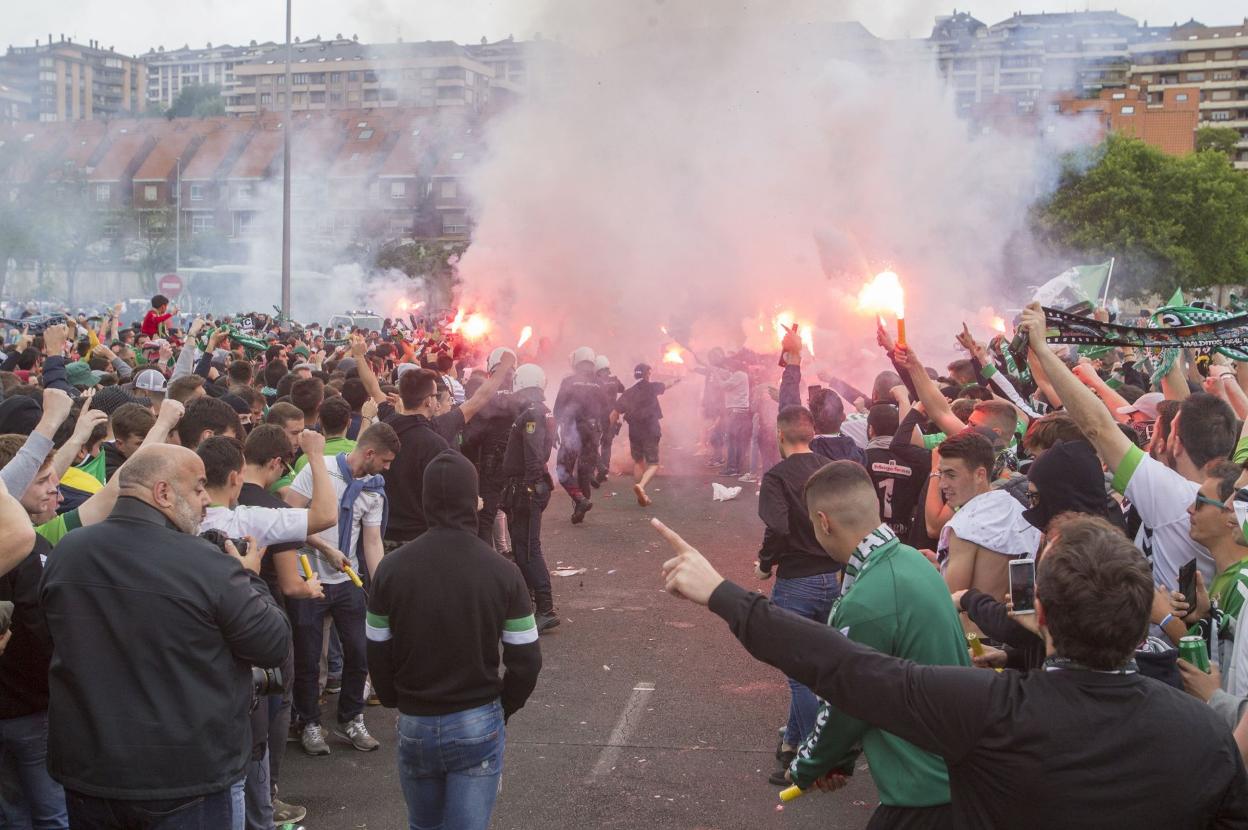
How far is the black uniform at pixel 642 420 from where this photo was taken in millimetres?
14039

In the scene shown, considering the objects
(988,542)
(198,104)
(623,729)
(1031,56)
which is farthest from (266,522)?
(198,104)

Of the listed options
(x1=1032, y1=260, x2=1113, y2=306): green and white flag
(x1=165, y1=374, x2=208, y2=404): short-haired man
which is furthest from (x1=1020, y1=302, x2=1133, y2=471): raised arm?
(x1=1032, y1=260, x2=1113, y2=306): green and white flag

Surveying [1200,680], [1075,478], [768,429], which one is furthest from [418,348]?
[1200,680]

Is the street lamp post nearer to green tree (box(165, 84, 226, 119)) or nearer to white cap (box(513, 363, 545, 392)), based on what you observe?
white cap (box(513, 363, 545, 392))

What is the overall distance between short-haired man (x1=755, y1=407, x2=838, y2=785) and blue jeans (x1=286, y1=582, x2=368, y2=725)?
7.42 feet

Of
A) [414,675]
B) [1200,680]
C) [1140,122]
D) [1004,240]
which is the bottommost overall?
[414,675]

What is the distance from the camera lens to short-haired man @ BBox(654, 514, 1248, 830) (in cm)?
225

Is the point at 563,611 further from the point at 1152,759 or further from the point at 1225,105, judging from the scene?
the point at 1225,105

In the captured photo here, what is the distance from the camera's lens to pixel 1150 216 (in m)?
44.5

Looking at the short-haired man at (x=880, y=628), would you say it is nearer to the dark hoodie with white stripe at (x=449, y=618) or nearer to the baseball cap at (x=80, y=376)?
the dark hoodie with white stripe at (x=449, y=618)

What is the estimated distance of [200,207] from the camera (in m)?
64.3

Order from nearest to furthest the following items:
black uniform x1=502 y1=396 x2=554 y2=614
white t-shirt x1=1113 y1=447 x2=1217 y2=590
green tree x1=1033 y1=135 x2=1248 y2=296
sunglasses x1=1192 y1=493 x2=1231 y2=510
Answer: sunglasses x1=1192 y1=493 x2=1231 y2=510 < white t-shirt x1=1113 y1=447 x2=1217 y2=590 < black uniform x1=502 y1=396 x2=554 y2=614 < green tree x1=1033 y1=135 x2=1248 y2=296

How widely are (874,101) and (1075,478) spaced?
18.4 meters

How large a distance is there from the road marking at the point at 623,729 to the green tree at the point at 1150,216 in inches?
1526
